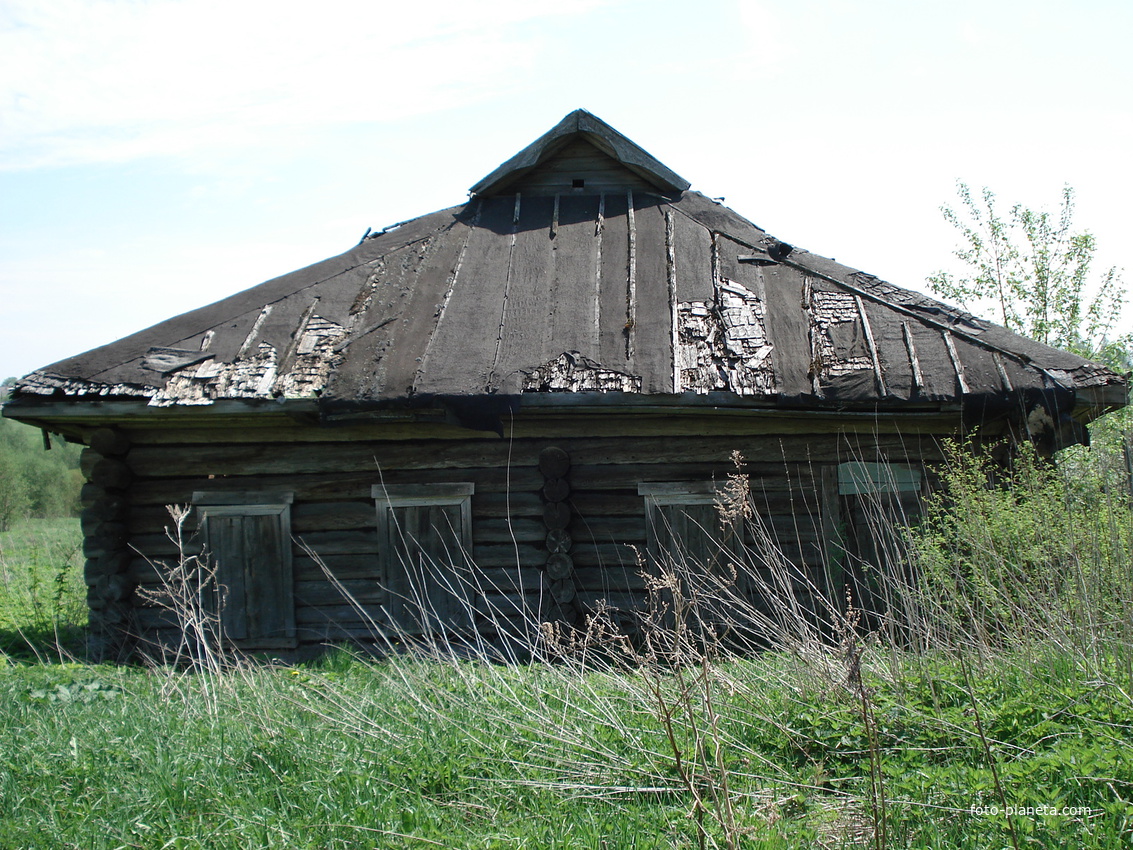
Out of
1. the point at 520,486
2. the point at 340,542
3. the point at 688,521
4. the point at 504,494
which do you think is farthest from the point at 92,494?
the point at 688,521

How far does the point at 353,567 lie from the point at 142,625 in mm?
1898

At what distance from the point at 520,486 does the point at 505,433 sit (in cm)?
44

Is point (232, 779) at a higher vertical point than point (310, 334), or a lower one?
lower

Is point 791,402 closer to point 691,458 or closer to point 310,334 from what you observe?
point 691,458

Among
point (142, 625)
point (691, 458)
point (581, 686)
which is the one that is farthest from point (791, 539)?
point (142, 625)

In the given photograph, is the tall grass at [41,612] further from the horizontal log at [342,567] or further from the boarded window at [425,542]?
the boarded window at [425,542]

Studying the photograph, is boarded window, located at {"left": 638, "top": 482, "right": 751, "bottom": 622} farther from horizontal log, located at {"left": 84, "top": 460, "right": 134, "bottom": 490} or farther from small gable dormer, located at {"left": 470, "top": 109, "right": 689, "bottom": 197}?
horizontal log, located at {"left": 84, "top": 460, "right": 134, "bottom": 490}

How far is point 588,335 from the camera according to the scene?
6.25 metres

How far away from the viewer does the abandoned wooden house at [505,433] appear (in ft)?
18.9

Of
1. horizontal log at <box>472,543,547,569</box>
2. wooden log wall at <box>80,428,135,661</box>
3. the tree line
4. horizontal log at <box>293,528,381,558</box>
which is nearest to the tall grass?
wooden log wall at <box>80,428,135,661</box>

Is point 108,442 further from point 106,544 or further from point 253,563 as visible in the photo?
point 253,563

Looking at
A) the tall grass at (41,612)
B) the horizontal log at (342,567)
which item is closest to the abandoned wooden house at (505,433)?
the horizontal log at (342,567)

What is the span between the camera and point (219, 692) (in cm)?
404

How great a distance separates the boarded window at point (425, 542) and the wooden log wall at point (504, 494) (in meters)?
0.11
